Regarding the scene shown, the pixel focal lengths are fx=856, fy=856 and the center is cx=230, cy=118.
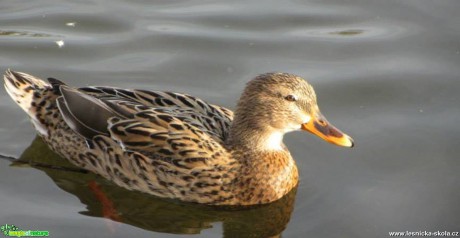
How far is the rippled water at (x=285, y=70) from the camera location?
795 centimetres

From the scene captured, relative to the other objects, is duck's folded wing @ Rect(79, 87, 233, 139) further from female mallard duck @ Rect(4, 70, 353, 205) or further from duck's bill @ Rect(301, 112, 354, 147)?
duck's bill @ Rect(301, 112, 354, 147)

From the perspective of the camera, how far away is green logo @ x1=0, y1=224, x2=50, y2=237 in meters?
7.62

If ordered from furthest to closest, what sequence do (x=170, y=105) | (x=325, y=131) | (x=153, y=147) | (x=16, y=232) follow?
1. (x=170, y=105)
2. (x=153, y=147)
3. (x=325, y=131)
4. (x=16, y=232)

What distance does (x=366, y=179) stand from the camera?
27.7 feet

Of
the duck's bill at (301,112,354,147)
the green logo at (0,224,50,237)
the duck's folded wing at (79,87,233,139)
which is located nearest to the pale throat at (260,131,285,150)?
the duck's bill at (301,112,354,147)

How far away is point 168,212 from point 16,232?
54.9 inches

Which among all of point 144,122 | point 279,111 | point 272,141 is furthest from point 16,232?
point 279,111

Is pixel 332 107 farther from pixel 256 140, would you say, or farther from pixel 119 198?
pixel 119 198

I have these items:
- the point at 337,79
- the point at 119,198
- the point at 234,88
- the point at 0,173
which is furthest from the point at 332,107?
the point at 0,173

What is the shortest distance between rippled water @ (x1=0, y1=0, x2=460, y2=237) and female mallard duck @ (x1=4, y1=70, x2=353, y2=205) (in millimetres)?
202

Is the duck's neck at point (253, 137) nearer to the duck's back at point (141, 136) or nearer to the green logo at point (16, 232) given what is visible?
the duck's back at point (141, 136)

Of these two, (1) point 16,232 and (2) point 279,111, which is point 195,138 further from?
(1) point 16,232

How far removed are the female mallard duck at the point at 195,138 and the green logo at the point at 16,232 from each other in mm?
1049

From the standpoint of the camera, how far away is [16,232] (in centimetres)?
765
